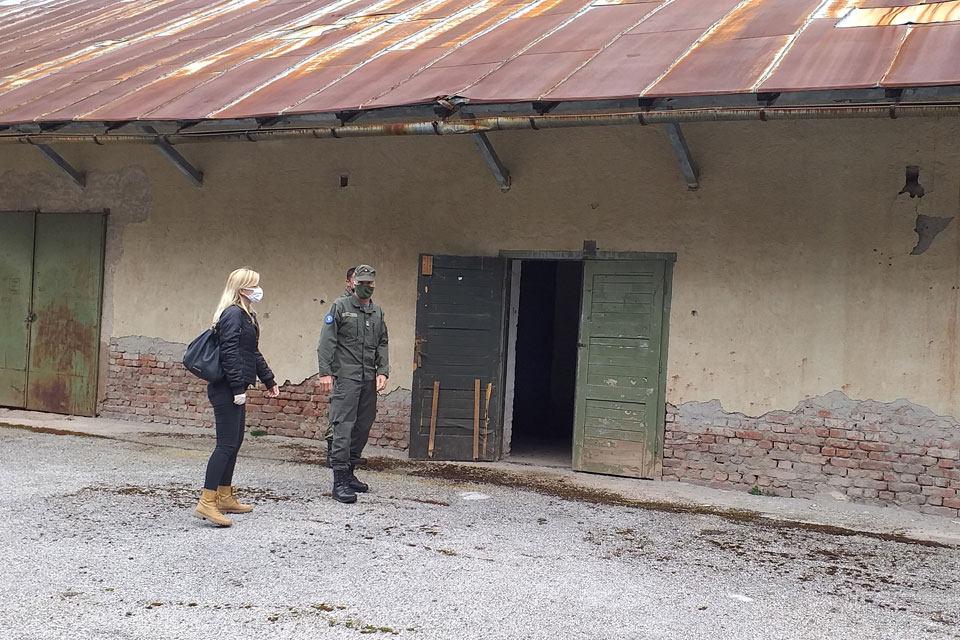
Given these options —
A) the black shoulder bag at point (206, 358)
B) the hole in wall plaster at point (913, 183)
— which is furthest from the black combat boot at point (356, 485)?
the hole in wall plaster at point (913, 183)

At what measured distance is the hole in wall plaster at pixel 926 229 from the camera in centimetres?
657

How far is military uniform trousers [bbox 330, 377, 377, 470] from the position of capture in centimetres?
618

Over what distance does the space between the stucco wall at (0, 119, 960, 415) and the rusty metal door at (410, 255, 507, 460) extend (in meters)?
0.33

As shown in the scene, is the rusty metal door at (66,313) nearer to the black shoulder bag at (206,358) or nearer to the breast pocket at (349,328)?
the breast pocket at (349,328)

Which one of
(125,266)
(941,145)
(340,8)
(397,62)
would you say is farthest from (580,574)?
(340,8)

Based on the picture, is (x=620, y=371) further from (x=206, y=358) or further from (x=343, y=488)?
(x=206, y=358)

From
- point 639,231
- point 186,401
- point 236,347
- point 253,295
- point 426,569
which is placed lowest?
point 426,569

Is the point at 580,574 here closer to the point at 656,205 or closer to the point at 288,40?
the point at 656,205

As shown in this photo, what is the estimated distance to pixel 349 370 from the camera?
→ 623cm

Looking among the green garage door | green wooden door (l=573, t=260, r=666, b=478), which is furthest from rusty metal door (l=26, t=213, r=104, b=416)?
green wooden door (l=573, t=260, r=666, b=478)

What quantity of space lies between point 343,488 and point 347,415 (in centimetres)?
49

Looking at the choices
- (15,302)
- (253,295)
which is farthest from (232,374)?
(15,302)

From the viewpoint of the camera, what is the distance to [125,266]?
9523 mm

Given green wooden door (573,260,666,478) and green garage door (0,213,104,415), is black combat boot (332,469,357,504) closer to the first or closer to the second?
green wooden door (573,260,666,478)
